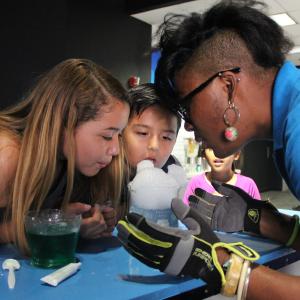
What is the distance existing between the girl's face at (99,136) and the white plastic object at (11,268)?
42 centimetres

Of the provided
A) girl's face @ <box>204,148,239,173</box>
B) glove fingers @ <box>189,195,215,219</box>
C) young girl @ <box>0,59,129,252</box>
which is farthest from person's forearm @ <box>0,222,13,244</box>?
girl's face @ <box>204,148,239,173</box>

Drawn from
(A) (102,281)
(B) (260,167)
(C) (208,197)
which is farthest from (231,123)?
(B) (260,167)

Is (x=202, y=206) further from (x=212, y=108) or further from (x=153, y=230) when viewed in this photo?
(x=153, y=230)

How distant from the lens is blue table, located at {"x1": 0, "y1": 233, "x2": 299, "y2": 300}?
2.47 ft

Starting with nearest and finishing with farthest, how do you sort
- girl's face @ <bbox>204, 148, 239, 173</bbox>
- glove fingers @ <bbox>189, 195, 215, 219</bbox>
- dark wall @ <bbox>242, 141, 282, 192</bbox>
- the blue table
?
the blue table → glove fingers @ <bbox>189, 195, 215, 219</bbox> → girl's face @ <bbox>204, 148, 239, 173</bbox> → dark wall @ <bbox>242, 141, 282, 192</bbox>

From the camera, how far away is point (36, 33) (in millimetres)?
2494

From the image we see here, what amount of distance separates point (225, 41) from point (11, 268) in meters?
0.82

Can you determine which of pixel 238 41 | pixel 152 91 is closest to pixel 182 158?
pixel 152 91

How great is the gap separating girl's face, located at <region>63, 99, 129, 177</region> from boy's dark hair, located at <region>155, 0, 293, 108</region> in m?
0.20

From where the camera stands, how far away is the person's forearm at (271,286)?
81 cm

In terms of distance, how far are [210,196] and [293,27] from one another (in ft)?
13.8

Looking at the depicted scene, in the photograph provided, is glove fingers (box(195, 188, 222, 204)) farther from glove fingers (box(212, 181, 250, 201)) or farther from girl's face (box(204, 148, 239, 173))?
girl's face (box(204, 148, 239, 173))

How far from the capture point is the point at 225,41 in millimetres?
1066

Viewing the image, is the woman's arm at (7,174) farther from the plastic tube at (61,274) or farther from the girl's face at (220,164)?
the girl's face at (220,164)
